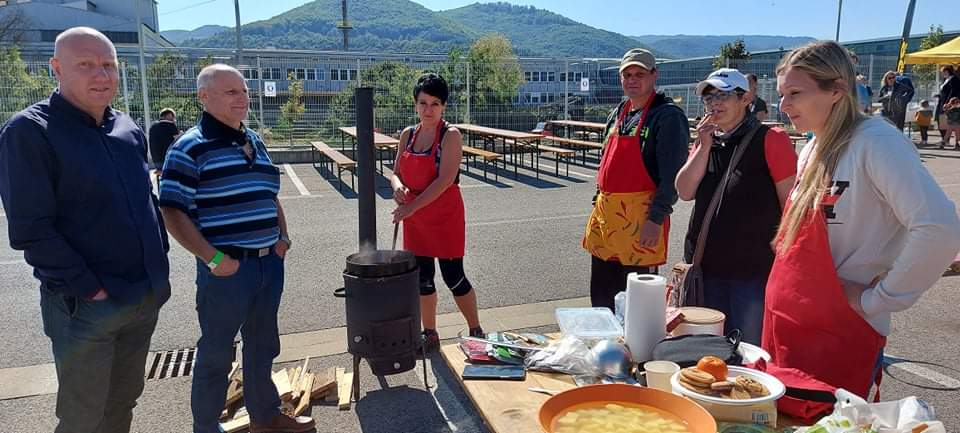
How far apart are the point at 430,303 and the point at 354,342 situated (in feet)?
2.90

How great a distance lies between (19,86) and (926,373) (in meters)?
16.0

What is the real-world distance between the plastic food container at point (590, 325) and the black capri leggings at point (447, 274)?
1705 mm

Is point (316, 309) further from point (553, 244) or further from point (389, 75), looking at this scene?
point (389, 75)

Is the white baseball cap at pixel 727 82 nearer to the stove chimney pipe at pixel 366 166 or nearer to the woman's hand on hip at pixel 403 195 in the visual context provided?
the woman's hand on hip at pixel 403 195

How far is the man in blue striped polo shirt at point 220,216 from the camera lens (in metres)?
2.77

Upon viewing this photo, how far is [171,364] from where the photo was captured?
4.09m

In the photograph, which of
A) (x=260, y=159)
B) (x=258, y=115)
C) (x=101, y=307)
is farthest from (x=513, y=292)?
(x=258, y=115)

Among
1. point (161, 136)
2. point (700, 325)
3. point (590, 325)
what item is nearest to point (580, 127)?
point (161, 136)

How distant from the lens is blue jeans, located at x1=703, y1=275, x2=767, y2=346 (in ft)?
9.34

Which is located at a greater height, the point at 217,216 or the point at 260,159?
the point at 260,159

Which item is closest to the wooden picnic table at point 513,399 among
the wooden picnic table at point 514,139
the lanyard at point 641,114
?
the lanyard at point 641,114

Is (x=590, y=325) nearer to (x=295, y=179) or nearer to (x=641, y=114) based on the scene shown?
(x=641, y=114)

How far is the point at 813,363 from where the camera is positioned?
6.11ft

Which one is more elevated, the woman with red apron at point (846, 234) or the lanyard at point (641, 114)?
the lanyard at point (641, 114)
